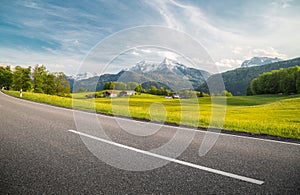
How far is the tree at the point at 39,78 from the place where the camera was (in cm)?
6150

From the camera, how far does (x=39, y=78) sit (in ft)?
207

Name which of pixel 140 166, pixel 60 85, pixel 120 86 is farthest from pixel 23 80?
pixel 140 166

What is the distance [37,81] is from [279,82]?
8670 cm

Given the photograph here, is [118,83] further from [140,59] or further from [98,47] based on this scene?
[140,59]

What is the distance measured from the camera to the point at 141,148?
4.89m

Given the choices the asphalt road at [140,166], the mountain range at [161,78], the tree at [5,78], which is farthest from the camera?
the tree at [5,78]

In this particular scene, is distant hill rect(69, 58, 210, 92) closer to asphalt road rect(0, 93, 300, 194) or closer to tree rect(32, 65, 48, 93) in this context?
asphalt road rect(0, 93, 300, 194)

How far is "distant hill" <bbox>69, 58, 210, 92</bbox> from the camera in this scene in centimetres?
741

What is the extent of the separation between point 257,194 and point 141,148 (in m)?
2.68

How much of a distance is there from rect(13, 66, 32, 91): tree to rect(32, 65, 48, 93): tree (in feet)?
4.91

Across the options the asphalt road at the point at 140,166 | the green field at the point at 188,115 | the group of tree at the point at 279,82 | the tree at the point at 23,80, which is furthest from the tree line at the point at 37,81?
the group of tree at the point at 279,82

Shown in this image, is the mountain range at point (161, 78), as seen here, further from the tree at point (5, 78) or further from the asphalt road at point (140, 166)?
the tree at point (5, 78)

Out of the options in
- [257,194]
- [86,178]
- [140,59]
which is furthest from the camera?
A: [140,59]

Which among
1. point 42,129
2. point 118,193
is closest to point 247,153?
point 118,193
